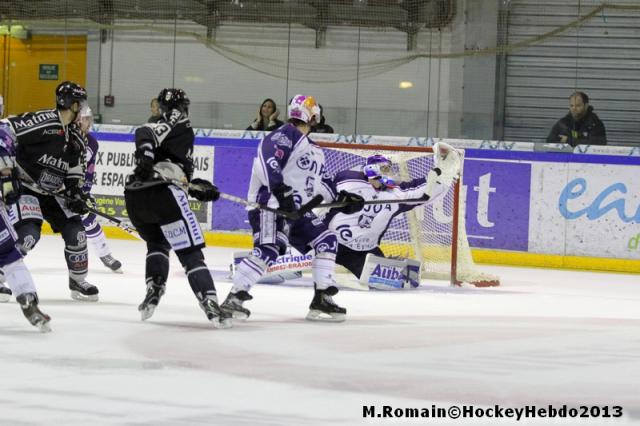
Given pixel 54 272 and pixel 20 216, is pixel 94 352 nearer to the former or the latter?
pixel 20 216

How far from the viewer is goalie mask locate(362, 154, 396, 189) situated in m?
9.50

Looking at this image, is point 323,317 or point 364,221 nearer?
point 323,317

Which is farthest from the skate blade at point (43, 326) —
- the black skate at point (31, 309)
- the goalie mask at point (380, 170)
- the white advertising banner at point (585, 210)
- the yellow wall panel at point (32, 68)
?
the yellow wall panel at point (32, 68)

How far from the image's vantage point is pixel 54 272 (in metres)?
9.76

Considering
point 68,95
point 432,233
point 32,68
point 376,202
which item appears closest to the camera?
point 68,95

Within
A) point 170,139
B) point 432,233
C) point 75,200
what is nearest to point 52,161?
point 75,200

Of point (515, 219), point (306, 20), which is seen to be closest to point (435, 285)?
point (515, 219)

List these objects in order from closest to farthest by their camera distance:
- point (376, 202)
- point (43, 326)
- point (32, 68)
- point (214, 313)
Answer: point (43, 326) → point (214, 313) → point (376, 202) → point (32, 68)

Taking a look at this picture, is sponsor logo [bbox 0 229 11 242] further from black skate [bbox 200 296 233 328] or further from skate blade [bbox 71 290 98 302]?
skate blade [bbox 71 290 98 302]

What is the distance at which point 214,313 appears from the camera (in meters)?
Result: 6.82

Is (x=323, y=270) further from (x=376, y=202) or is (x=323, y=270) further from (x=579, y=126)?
(x=579, y=126)

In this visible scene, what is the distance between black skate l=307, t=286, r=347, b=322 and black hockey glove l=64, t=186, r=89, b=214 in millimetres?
1470

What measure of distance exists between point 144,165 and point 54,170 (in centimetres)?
119

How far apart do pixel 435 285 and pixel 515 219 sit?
6.99ft
